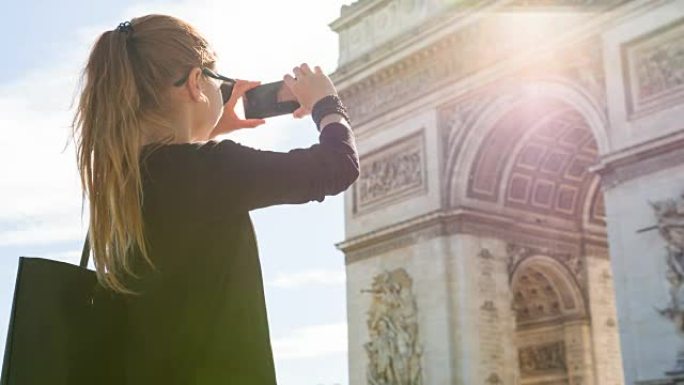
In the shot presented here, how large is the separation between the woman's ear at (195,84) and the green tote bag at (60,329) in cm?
38

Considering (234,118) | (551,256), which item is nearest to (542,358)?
(551,256)

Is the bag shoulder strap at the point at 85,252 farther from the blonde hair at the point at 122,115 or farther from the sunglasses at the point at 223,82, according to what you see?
the sunglasses at the point at 223,82

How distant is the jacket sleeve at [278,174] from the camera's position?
1656 millimetres

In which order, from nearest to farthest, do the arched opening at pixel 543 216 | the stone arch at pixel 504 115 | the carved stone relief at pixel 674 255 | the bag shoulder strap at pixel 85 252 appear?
the bag shoulder strap at pixel 85 252 < the carved stone relief at pixel 674 255 < the stone arch at pixel 504 115 < the arched opening at pixel 543 216

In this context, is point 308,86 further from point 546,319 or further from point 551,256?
point 546,319

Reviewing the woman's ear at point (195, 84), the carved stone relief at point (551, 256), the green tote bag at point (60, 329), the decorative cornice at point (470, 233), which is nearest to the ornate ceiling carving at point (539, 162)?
the decorative cornice at point (470, 233)

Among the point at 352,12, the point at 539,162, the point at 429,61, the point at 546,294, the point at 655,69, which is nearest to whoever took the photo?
the point at 655,69

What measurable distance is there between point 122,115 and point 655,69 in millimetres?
13703

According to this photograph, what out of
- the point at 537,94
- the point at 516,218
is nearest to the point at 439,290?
the point at 516,218

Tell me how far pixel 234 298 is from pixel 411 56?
17422mm

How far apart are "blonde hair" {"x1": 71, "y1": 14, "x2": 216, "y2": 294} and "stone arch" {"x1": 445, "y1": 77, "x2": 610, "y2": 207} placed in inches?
553

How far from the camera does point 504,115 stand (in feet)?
57.4

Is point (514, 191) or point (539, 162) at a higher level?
point (539, 162)

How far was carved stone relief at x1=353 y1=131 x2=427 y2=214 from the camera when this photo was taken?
61.9ft
